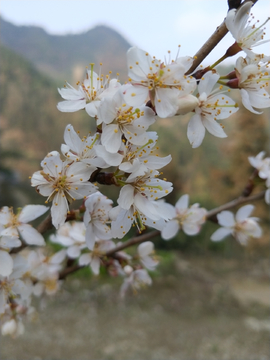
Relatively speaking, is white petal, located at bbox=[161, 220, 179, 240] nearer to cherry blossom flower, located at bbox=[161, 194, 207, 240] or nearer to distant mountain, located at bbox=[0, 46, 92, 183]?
cherry blossom flower, located at bbox=[161, 194, 207, 240]

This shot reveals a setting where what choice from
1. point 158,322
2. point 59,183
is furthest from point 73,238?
point 158,322

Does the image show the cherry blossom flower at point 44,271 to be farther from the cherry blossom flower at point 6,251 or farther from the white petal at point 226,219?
the white petal at point 226,219

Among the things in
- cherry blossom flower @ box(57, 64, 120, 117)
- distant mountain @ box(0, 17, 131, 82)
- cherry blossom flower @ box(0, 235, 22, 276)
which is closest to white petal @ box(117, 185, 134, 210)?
cherry blossom flower @ box(57, 64, 120, 117)

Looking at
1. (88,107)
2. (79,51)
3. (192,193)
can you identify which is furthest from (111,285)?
(79,51)

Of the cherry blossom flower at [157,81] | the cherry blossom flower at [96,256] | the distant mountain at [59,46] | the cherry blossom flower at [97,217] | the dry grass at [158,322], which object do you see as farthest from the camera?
the distant mountain at [59,46]

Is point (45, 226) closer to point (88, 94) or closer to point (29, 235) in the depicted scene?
point (29, 235)

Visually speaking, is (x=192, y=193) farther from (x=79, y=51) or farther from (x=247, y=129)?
(x=79, y=51)

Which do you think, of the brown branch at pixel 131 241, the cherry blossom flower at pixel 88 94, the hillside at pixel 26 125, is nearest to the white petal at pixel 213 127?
the cherry blossom flower at pixel 88 94
